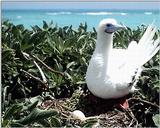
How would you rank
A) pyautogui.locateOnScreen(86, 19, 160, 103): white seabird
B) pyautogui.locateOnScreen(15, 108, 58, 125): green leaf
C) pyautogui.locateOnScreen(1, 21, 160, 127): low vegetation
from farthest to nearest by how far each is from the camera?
pyautogui.locateOnScreen(86, 19, 160, 103): white seabird
pyautogui.locateOnScreen(1, 21, 160, 127): low vegetation
pyautogui.locateOnScreen(15, 108, 58, 125): green leaf

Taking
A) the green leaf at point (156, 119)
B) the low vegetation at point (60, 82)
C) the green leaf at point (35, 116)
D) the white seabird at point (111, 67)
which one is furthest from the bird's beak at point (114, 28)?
the green leaf at point (35, 116)

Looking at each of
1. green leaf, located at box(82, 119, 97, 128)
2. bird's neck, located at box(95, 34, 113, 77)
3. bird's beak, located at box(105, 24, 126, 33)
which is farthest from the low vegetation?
bird's beak, located at box(105, 24, 126, 33)

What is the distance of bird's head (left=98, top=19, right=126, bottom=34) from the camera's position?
8.21ft

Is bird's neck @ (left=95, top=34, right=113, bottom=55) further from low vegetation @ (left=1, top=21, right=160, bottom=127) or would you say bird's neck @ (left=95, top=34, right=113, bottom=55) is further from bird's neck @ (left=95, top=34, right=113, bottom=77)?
low vegetation @ (left=1, top=21, right=160, bottom=127)

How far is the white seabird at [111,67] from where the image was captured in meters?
2.47

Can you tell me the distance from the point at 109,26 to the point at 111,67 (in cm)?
21

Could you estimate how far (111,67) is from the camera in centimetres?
253

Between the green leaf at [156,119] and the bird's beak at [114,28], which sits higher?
the bird's beak at [114,28]

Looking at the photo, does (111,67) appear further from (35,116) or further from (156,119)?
(35,116)

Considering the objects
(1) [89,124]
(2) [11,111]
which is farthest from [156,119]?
A: (2) [11,111]

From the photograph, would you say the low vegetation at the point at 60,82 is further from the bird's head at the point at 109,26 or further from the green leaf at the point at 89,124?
the bird's head at the point at 109,26

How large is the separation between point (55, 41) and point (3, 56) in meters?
0.43

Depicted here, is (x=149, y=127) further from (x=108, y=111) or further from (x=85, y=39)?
(x=85, y=39)

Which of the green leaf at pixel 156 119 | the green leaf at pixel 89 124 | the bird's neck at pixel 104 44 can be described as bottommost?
the green leaf at pixel 89 124
